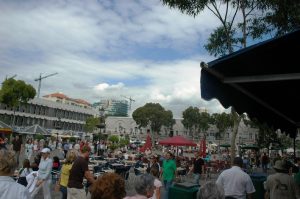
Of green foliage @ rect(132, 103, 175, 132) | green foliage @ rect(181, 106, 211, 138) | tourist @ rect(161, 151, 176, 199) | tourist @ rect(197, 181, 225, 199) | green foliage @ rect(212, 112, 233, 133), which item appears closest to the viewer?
tourist @ rect(197, 181, 225, 199)

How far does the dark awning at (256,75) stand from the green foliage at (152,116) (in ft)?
262

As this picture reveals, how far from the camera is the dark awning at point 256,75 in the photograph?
12.1ft

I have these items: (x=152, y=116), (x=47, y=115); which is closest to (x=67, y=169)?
(x=47, y=115)

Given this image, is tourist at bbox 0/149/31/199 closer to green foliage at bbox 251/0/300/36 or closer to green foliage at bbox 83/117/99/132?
green foliage at bbox 251/0/300/36

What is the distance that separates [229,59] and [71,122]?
8661cm

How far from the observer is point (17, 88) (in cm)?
4456

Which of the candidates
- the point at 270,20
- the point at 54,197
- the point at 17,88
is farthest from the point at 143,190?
the point at 17,88

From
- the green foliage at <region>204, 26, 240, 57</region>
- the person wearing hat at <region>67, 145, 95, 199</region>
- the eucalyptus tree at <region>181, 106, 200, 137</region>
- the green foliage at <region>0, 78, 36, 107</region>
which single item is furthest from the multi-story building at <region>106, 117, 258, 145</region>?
the person wearing hat at <region>67, 145, 95, 199</region>

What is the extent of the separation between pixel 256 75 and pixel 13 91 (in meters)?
43.9

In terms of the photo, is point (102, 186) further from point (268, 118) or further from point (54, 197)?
point (54, 197)

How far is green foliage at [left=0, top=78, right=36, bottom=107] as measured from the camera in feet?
143

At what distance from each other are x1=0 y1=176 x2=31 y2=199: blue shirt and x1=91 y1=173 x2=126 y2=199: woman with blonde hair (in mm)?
630

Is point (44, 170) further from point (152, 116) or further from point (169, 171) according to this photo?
point (152, 116)

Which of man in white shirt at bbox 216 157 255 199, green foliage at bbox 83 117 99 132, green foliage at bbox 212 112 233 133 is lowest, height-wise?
man in white shirt at bbox 216 157 255 199
